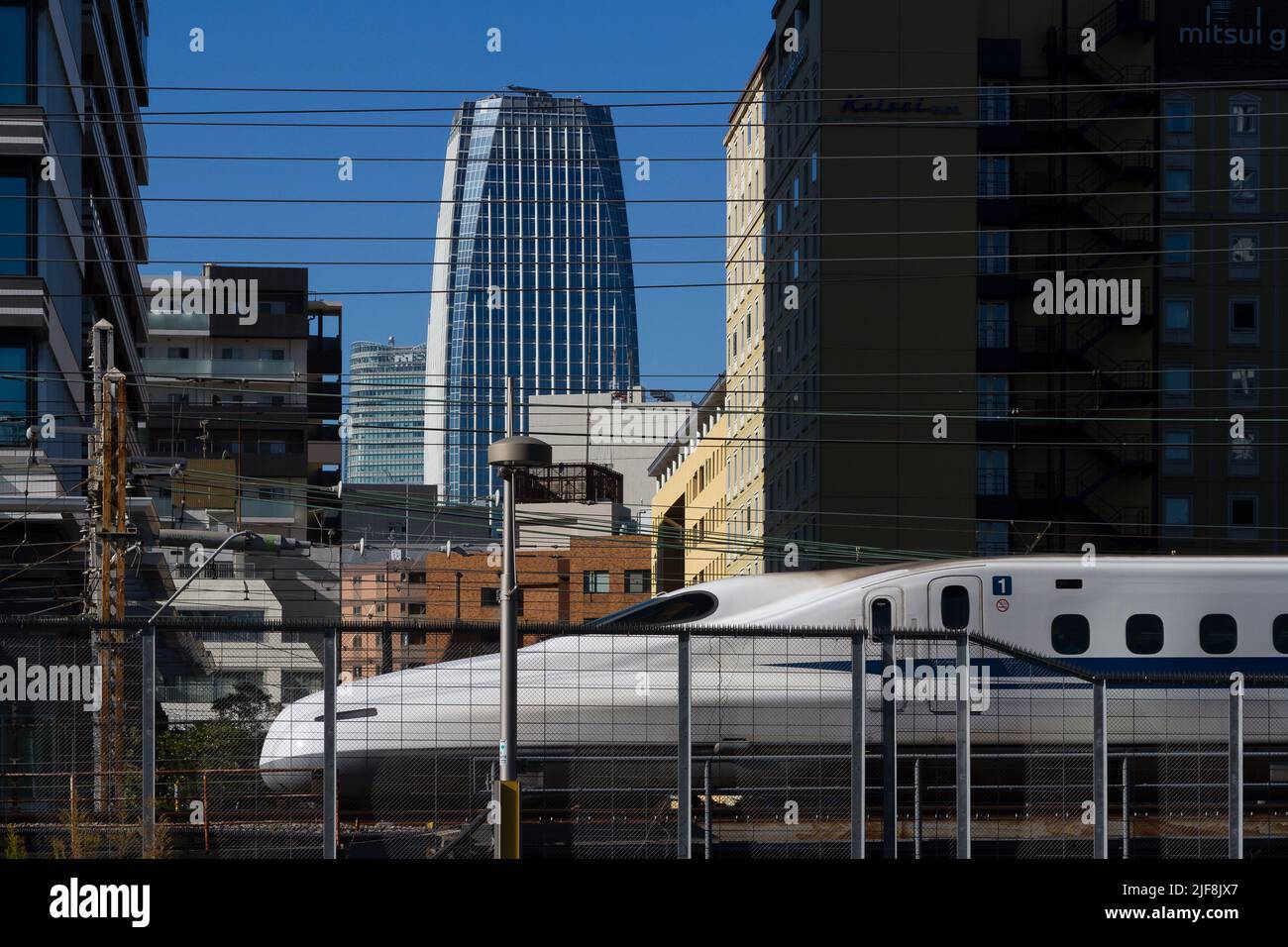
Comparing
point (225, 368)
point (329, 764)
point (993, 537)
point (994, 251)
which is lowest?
point (993, 537)

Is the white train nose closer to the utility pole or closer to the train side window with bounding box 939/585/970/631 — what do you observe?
the train side window with bounding box 939/585/970/631

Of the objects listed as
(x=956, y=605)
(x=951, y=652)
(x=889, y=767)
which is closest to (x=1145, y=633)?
(x=956, y=605)

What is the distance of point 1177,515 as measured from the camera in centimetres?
8438

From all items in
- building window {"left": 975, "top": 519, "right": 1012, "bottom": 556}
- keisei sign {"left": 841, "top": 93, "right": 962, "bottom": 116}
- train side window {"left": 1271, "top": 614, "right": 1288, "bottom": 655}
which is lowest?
building window {"left": 975, "top": 519, "right": 1012, "bottom": 556}

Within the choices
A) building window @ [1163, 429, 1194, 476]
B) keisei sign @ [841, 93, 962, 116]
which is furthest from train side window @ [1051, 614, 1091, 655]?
building window @ [1163, 429, 1194, 476]

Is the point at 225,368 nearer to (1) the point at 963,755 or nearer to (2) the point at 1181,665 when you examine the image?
(2) the point at 1181,665

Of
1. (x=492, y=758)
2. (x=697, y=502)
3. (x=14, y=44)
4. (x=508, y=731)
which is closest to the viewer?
(x=508, y=731)

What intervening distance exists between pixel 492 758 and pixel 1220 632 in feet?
41.1

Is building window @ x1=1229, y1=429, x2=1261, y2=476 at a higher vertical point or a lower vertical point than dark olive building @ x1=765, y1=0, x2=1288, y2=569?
lower

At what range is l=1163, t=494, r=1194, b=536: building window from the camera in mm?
83750

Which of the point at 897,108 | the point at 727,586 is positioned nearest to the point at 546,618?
the point at 897,108

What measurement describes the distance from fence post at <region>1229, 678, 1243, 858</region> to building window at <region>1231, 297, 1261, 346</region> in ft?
245
